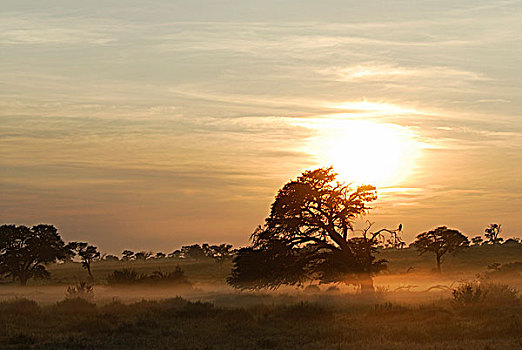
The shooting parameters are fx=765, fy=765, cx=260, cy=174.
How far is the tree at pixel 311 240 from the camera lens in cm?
4497

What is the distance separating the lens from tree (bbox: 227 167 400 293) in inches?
1770

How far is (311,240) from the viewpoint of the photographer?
151 feet

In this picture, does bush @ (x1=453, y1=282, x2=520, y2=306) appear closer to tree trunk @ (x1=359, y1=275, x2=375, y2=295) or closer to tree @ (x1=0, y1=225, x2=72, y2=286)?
tree trunk @ (x1=359, y1=275, x2=375, y2=295)

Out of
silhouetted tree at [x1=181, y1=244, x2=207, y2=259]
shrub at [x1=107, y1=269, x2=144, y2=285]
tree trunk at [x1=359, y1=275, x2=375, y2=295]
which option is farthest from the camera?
silhouetted tree at [x1=181, y1=244, x2=207, y2=259]

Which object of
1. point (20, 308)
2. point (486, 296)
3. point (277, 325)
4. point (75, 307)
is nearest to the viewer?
point (277, 325)

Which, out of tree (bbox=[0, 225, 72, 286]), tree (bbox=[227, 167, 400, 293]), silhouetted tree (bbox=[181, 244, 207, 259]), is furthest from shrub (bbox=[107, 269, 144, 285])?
silhouetted tree (bbox=[181, 244, 207, 259])

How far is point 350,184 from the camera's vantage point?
149 feet

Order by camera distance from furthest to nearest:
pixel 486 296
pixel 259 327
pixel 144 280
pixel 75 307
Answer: pixel 144 280
pixel 75 307
pixel 486 296
pixel 259 327

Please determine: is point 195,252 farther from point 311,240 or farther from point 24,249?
point 311,240

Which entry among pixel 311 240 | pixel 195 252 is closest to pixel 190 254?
pixel 195 252

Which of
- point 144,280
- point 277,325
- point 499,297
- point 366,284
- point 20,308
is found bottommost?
point 277,325

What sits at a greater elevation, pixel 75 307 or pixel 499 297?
pixel 75 307

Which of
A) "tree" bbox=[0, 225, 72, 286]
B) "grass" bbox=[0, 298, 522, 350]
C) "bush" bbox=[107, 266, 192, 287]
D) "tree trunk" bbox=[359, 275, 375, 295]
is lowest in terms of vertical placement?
"grass" bbox=[0, 298, 522, 350]

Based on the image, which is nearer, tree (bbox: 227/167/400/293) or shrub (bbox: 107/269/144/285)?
tree (bbox: 227/167/400/293)
